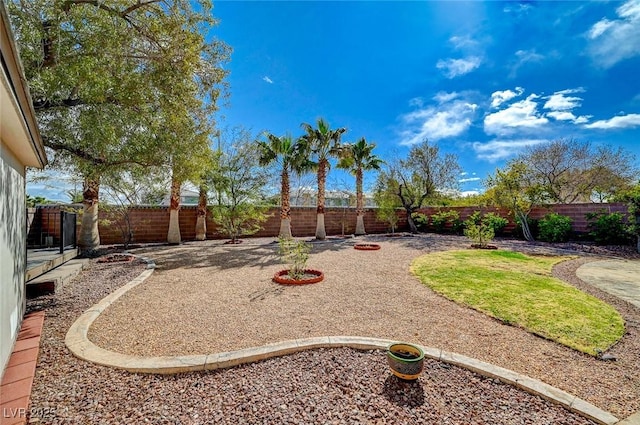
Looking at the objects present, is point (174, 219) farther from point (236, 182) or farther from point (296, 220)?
point (296, 220)

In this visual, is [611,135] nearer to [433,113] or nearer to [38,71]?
[433,113]

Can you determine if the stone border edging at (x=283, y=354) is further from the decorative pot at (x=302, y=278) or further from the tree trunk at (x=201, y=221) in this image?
the tree trunk at (x=201, y=221)

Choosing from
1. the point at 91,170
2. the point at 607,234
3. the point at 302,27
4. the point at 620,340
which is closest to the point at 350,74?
the point at 302,27

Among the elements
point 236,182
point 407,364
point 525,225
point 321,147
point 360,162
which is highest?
point 321,147

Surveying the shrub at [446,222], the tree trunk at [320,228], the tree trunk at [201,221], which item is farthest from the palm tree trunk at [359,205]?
the tree trunk at [201,221]

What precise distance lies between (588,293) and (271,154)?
12375mm

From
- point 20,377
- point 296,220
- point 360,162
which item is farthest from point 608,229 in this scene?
point 20,377

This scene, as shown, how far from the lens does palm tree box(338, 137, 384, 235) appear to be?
16328 millimetres

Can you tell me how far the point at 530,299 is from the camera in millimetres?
5020

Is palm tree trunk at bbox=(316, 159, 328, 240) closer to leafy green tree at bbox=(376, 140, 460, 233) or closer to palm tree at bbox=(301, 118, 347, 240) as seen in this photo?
palm tree at bbox=(301, 118, 347, 240)

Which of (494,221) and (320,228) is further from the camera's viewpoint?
(494,221)

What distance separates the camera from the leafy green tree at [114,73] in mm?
4512

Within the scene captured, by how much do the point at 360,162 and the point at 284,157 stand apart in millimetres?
5327

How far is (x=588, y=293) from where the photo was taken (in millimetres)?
5566
